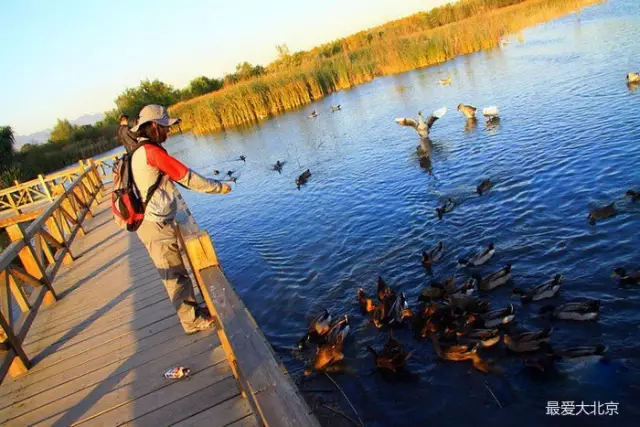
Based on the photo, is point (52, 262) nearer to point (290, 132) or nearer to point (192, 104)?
point (290, 132)

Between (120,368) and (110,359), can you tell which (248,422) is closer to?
(120,368)

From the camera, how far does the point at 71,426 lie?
4000 millimetres

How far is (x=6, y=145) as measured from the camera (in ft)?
130

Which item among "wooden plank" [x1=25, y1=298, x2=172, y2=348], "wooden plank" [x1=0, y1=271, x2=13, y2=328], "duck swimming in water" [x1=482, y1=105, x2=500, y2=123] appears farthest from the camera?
"duck swimming in water" [x1=482, y1=105, x2=500, y2=123]

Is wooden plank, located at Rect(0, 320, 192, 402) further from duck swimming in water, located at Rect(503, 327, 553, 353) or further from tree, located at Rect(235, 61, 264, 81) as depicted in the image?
tree, located at Rect(235, 61, 264, 81)

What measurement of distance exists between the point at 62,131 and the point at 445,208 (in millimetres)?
61170

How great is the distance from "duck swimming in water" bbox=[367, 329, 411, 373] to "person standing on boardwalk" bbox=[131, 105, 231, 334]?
285 cm

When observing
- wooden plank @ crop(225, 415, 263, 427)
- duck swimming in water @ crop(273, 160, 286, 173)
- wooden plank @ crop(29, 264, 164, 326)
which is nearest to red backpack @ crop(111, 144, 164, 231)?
wooden plank @ crop(225, 415, 263, 427)

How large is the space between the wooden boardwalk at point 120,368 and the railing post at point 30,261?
188 mm

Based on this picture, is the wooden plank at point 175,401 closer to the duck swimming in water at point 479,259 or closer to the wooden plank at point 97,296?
the wooden plank at point 97,296

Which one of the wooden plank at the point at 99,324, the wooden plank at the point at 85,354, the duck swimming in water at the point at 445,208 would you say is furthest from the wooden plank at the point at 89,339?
the duck swimming in water at the point at 445,208

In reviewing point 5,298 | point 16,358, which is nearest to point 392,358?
point 16,358

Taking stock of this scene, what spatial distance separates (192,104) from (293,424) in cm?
4601

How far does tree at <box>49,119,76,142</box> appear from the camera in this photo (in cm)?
5530
